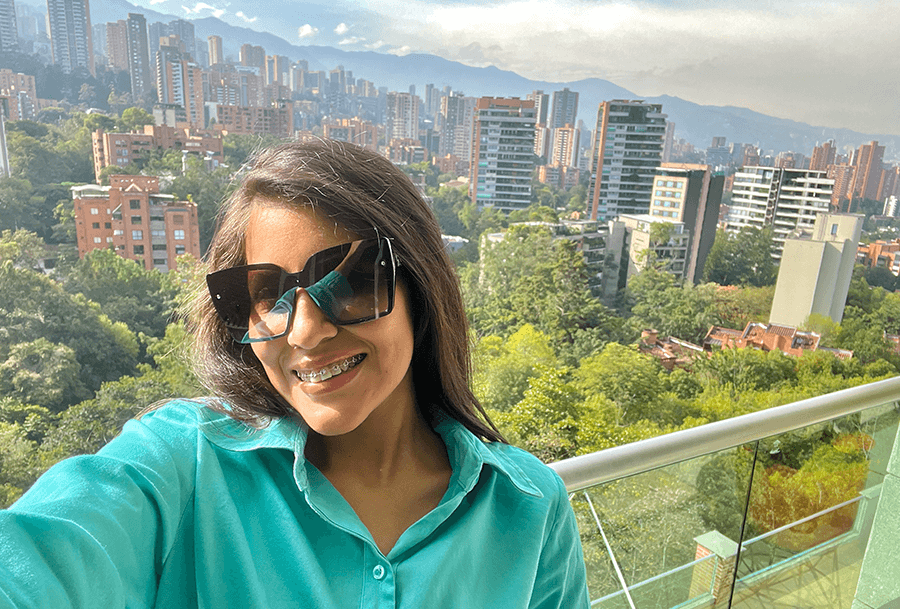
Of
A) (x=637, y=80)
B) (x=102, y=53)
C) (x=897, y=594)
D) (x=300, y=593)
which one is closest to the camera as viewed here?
(x=300, y=593)

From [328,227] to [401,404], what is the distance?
0.20 metres

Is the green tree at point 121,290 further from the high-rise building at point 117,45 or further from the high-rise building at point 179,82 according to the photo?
the high-rise building at point 117,45

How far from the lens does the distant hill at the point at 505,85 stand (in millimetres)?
24719

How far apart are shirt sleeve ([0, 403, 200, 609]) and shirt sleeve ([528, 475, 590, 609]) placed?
0.32 m

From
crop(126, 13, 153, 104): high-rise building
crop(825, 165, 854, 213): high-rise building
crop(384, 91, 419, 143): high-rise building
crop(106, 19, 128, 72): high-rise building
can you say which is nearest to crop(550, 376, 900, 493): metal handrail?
crop(825, 165, 854, 213): high-rise building

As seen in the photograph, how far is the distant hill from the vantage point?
81.1 ft

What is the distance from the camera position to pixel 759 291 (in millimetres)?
21125

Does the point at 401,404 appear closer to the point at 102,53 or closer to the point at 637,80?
the point at 102,53

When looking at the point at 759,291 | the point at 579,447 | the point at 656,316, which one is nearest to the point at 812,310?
the point at 759,291

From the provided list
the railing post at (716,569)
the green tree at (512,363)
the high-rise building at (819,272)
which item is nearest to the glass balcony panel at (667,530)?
the railing post at (716,569)

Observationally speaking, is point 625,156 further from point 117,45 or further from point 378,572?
point 378,572

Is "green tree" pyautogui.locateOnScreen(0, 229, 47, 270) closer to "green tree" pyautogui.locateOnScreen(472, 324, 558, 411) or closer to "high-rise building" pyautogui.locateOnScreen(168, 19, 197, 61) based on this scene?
"green tree" pyautogui.locateOnScreen(472, 324, 558, 411)

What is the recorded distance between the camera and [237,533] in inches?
17.1

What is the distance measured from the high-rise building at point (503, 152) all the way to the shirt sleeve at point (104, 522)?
25.0m
